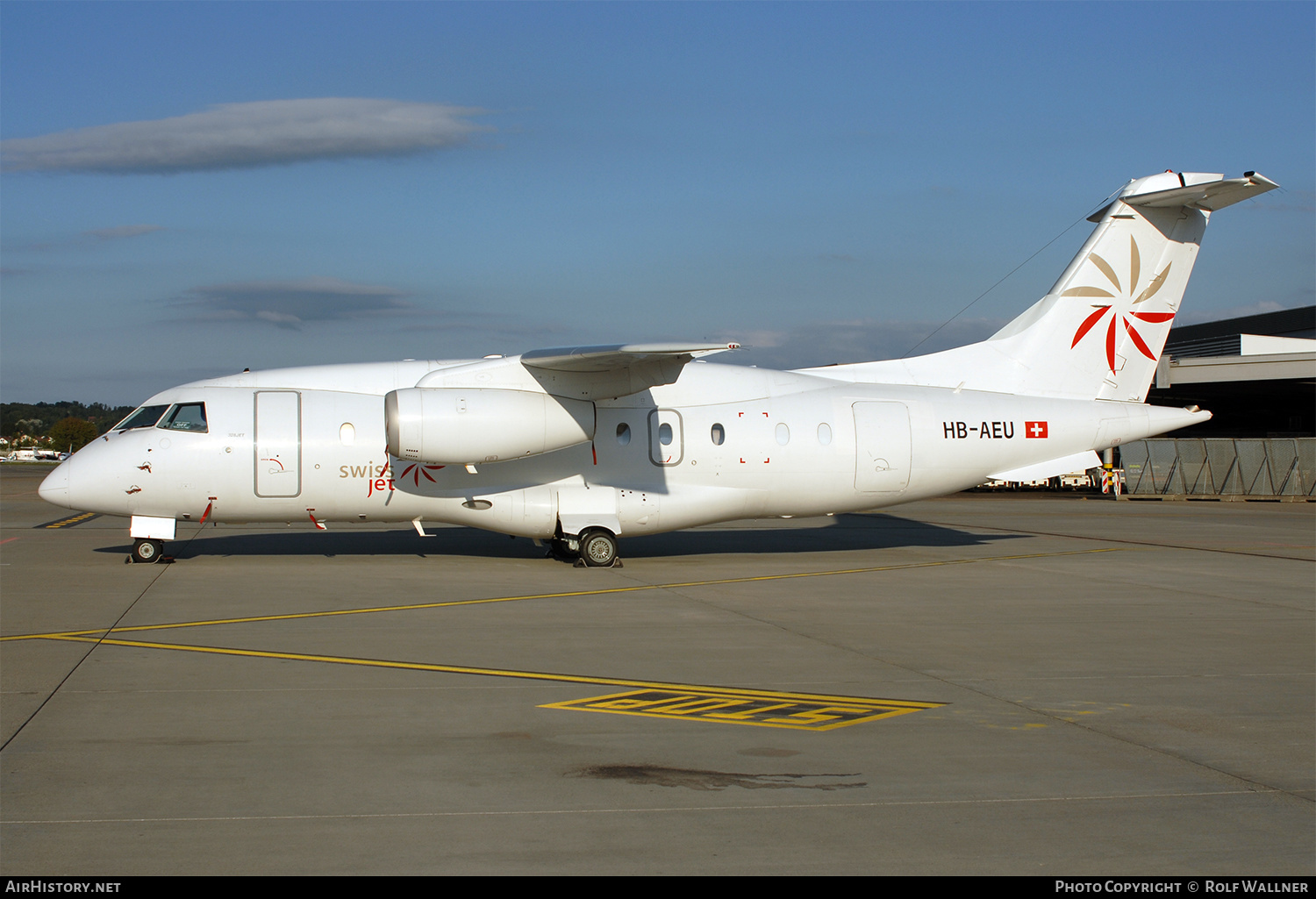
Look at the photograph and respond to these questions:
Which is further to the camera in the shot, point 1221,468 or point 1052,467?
point 1221,468

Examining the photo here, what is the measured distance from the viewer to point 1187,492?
134 feet

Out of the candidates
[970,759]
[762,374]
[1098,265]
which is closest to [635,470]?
[762,374]

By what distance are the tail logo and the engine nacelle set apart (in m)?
9.85

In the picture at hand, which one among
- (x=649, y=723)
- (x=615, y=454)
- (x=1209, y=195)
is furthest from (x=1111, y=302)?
(x=649, y=723)

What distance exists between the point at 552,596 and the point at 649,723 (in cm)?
655

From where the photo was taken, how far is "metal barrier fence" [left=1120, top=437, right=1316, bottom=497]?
40781mm

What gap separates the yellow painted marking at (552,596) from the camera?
1109cm

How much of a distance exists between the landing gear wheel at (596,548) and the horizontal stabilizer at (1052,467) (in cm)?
728

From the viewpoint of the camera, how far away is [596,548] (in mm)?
17406

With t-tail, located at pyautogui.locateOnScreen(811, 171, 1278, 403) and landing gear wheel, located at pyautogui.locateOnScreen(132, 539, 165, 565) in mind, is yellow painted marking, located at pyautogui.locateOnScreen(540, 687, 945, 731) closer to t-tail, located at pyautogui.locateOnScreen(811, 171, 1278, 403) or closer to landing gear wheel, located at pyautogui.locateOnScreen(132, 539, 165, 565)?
landing gear wheel, located at pyautogui.locateOnScreen(132, 539, 165, 565)

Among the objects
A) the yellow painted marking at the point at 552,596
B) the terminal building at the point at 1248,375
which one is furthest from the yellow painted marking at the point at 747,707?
the terminal building at the point at 1248,375

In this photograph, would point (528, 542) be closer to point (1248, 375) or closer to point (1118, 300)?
point (1118, 300)

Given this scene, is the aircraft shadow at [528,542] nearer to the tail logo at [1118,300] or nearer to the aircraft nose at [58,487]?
the aircraft nose at [58,487]
